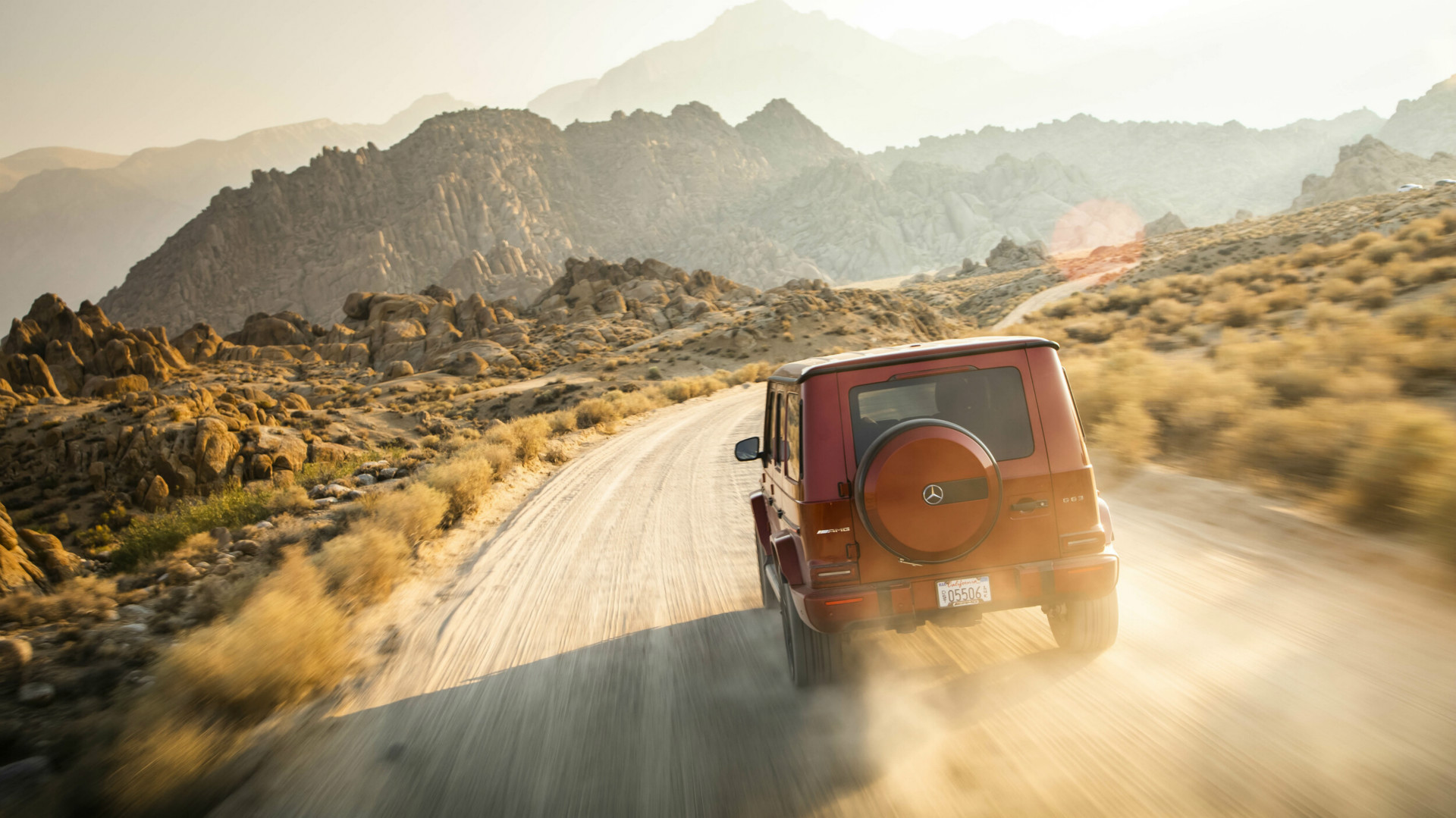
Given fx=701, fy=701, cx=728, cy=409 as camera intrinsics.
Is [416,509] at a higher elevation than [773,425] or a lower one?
lower

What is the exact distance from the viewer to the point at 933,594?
3359 millimetres

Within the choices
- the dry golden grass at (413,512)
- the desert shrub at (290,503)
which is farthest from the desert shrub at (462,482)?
the desert shrub at (290,503)

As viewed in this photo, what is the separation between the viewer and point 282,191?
18188 cm

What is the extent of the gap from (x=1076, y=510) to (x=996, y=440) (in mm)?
506

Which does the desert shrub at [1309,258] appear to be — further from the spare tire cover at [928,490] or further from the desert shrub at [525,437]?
the spare tire cover at [928,490]

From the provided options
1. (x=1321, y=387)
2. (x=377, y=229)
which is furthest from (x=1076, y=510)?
(x=377, y=229)

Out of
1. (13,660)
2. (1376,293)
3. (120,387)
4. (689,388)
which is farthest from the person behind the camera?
(120,387)

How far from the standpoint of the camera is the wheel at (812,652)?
3779 mm

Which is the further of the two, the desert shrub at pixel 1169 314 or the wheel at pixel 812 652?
the desert shrub at pixel 1169 314

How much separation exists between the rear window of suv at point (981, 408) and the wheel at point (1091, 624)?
1.04m

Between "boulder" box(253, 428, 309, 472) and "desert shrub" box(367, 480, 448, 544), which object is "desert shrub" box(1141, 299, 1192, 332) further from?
"boulder" box(253, 428, 309, 472)

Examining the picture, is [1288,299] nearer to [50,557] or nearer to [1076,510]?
[1076,510]

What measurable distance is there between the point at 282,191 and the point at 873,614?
724 feet

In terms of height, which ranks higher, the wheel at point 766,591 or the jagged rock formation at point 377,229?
the jagged rock formation at point 377,229
